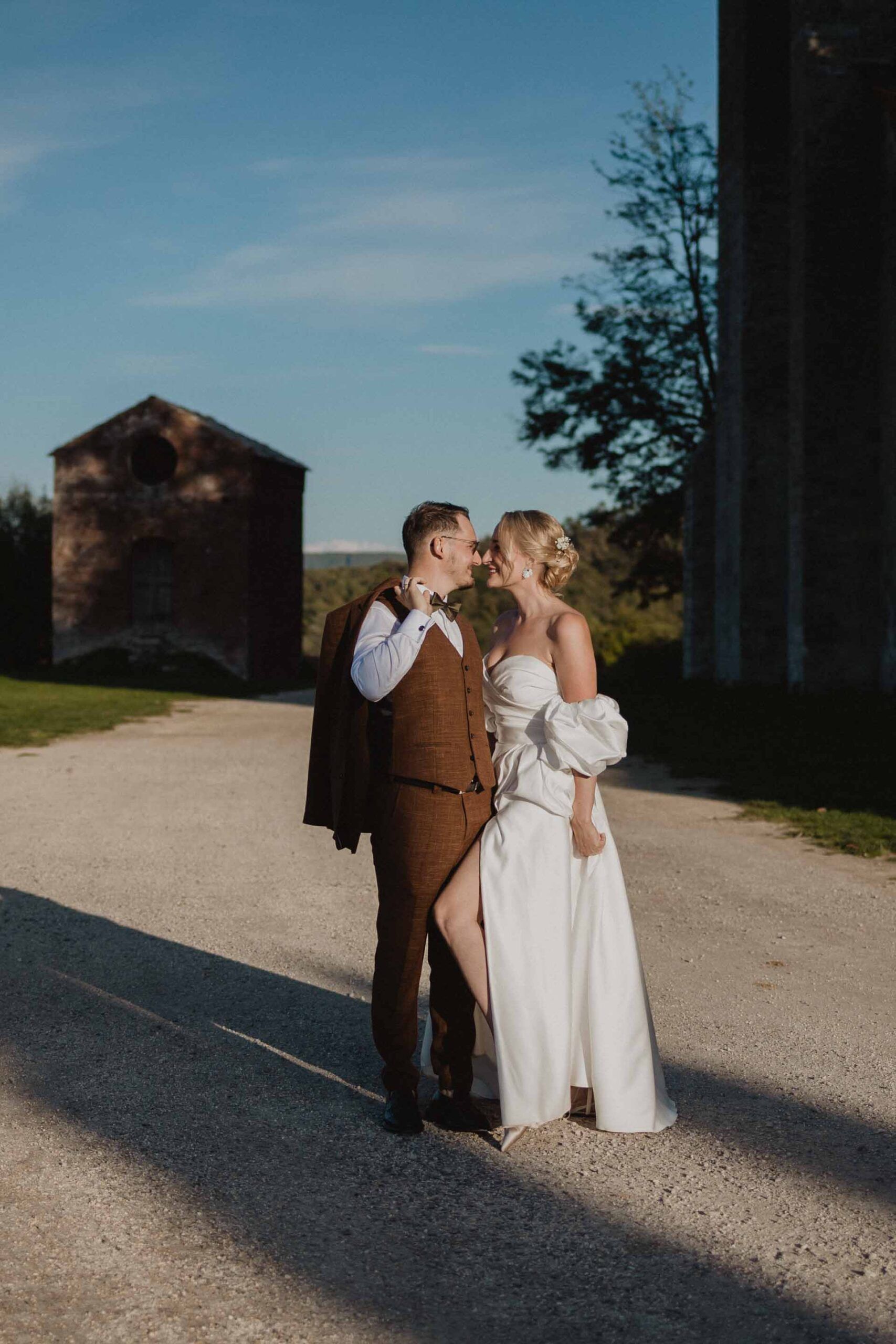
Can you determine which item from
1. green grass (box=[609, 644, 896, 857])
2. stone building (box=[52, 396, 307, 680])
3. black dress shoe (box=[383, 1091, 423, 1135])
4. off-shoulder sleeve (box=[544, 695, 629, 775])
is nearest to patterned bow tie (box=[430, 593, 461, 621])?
off-shoulder sleeve (box=[544, 695, 629, 775])

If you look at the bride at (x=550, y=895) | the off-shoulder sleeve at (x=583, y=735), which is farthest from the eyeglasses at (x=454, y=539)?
the off-shoulder sleeve at (x=583, y=735)

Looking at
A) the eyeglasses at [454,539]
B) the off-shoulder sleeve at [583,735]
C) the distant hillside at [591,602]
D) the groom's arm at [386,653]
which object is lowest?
the off-shoulder sleeve at [583,735]

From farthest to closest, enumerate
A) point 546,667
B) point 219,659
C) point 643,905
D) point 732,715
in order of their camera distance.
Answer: point 219,659 → point 732,715 → point 643,905 → point 546,667

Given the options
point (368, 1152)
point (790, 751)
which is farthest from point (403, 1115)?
point (790, 751)

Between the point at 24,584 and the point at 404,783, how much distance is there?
3548 cm

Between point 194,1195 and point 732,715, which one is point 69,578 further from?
point 194,1195

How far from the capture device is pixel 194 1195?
325 centimetres

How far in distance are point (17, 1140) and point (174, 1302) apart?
1099 mm

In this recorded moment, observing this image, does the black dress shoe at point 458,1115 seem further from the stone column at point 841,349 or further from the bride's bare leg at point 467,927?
the stone column at point 841,349

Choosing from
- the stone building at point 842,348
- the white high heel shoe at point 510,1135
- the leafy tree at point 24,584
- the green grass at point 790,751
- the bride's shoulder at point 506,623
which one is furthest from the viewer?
the leafy tree at point 24,584

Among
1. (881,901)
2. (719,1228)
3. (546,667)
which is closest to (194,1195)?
(719,1228)

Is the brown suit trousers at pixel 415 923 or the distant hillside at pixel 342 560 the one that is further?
the distant hillside at pixel 342 560

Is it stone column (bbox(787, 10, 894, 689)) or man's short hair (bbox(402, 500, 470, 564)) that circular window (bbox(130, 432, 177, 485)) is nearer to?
Answer: stone column (bbox(787, 10, 894, 689))

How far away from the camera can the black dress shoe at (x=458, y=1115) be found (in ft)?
12.4
